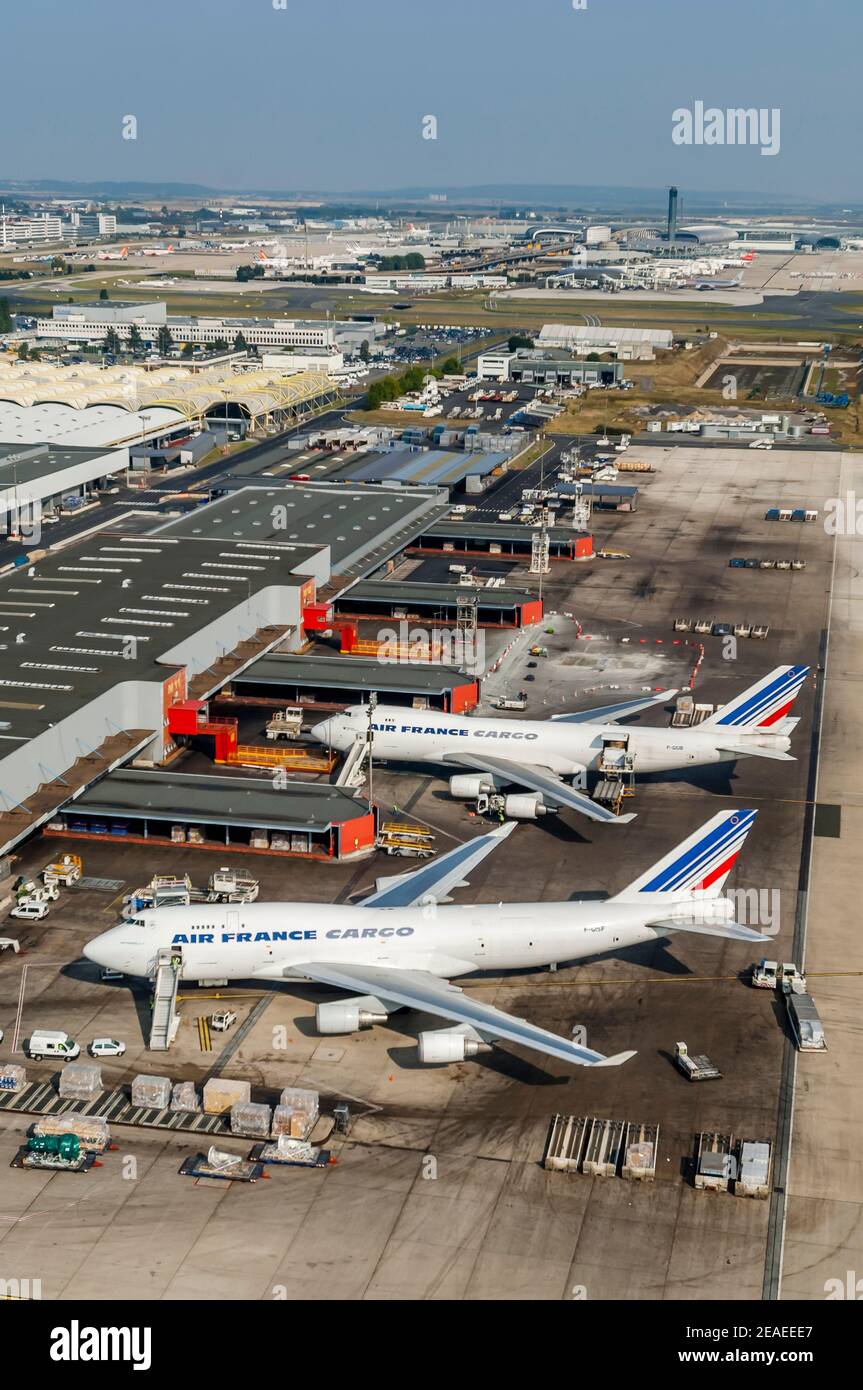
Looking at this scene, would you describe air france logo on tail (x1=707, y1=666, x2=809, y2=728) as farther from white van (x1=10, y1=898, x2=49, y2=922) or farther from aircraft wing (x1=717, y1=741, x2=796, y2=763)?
white van (x1=10, y1=898, x2=49, y2=922)

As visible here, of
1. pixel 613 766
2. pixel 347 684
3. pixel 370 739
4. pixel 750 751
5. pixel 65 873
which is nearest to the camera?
pixel 65 873

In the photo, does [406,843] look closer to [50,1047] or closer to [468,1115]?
[468,1115]

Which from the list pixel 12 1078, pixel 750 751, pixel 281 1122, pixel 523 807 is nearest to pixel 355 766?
pixel 523 807

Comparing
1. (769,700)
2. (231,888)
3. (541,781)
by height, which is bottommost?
(231,888)

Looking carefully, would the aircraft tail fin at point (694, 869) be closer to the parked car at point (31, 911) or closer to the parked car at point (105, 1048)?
the parked car at point (105, 1048)

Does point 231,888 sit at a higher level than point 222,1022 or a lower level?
higher
